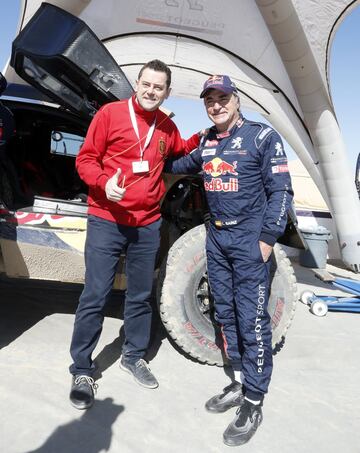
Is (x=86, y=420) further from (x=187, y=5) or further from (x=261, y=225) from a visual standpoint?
(x=187, y=5)

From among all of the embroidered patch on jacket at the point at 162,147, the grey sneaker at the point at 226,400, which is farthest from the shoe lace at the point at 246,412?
the embroidered patch on jacket at the point at 162,147

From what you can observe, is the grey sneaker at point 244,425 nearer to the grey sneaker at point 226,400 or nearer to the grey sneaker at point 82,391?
the grey sneaker at point 226,400

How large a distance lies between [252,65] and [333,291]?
14.4 ft

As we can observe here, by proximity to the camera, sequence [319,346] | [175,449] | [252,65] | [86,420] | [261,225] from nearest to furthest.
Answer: [175,449]
[86,420]
[261,225]
[319,346]
[252,65]

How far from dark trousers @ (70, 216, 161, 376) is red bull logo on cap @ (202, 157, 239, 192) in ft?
1.48

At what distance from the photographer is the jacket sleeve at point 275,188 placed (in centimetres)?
225

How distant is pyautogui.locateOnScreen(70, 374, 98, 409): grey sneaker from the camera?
229 cm

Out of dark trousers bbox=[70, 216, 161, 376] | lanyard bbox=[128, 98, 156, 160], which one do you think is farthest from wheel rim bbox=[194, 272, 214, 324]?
lanyard bbox=[128, 98, 156, 160]

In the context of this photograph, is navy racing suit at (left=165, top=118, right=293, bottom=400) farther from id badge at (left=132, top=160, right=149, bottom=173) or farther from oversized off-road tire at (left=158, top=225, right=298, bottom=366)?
oversized off-road tire at (left=158, top=225, right=298, bottom=366)

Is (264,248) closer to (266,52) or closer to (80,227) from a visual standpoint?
(80,227)

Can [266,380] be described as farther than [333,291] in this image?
No

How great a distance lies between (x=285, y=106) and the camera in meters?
7.75

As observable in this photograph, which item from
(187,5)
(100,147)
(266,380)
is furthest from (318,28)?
(266,380)

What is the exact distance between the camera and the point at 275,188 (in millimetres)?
2281
